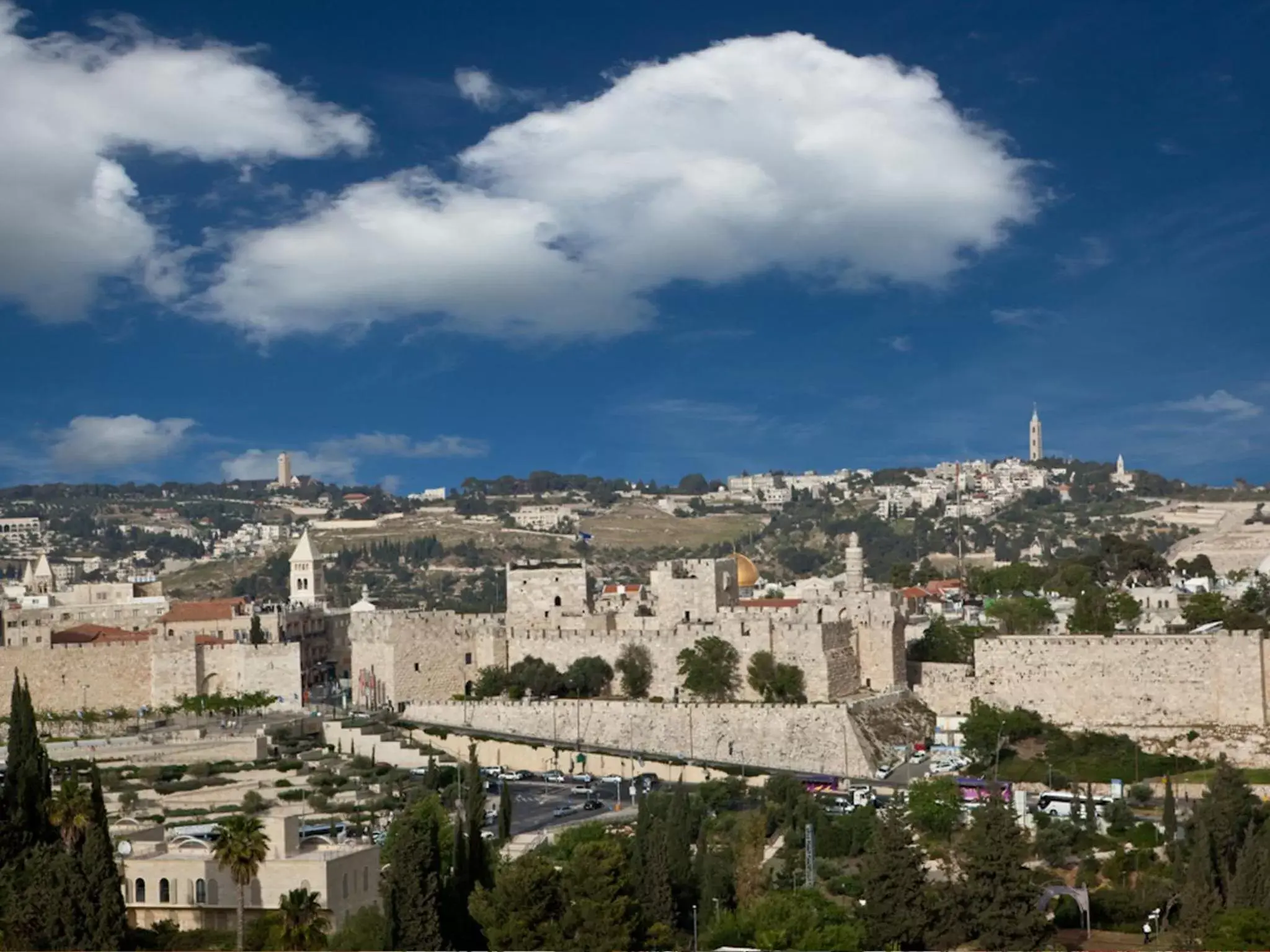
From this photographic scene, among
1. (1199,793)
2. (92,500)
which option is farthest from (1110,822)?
(92,500)

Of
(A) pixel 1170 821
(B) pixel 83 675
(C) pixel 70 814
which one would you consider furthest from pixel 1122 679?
(B) pixel 83 675

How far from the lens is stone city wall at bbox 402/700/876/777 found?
1722 inches

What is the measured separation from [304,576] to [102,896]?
160 ft

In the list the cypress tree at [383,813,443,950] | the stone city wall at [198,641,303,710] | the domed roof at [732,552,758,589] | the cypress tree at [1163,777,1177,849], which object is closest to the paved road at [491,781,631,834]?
the cypress tree at [383,813,443,950]

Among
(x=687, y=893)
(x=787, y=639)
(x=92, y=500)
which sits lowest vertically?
(x=687, y=893)

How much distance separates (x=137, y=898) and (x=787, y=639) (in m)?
21.5

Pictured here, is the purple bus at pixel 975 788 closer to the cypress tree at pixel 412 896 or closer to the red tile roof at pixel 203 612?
the cypress tree at pixel 412 896

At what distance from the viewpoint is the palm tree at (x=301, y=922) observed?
26.3 metres

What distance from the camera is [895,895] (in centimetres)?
2870

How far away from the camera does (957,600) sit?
70312 mm

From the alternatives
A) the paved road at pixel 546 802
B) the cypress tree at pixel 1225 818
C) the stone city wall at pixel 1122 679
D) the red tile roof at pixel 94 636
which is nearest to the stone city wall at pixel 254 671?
the red tile roof at pixel 94 636

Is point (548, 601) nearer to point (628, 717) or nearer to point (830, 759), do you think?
point (628, 717)

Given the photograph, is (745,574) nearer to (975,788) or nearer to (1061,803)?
(975,788)

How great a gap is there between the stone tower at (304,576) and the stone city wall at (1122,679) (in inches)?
1347
